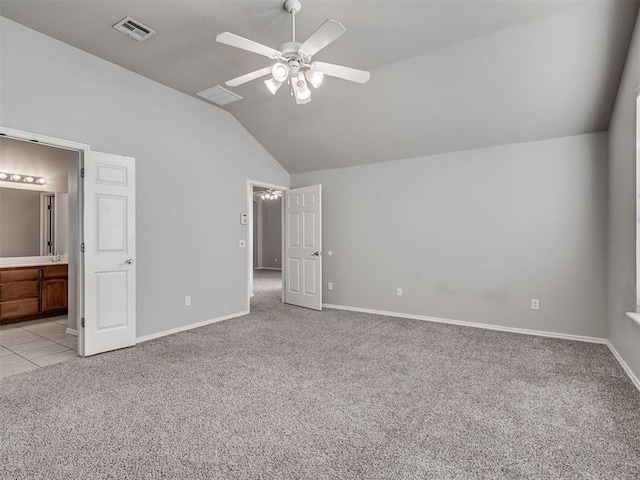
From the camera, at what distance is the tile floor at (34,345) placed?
3346 millimetres

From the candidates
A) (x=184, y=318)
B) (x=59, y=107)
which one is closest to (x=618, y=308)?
(x=184, y=318)

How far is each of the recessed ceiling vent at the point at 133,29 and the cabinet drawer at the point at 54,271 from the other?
3838mm

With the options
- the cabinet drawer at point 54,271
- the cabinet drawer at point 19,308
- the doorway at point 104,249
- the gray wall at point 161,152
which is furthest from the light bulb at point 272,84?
the cabinet drawer at point 19,308

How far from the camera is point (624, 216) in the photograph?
3.12 meters

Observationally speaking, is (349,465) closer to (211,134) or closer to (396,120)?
(396,120)

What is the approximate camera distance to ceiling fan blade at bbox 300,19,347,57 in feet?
6.94

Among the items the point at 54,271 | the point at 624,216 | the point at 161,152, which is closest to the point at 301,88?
the point at 161,152

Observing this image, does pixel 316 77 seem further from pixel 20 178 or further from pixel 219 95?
pixel 20 178

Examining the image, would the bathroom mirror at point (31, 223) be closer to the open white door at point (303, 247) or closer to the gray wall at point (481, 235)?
the open white door at point (303, 247)

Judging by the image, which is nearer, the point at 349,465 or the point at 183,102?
the point at 349,465

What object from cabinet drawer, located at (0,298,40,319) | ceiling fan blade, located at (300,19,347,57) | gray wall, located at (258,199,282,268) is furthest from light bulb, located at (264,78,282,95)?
gray wall, located at (258,199,282,268)

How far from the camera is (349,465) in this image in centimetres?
180

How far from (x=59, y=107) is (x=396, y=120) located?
151 inches

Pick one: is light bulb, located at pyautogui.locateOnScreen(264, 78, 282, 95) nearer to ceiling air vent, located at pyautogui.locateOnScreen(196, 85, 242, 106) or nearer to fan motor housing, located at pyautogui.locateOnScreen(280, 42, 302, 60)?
fan motor housing, located at pyautogui.locateOnScreen(280, 42, 302, 60)
